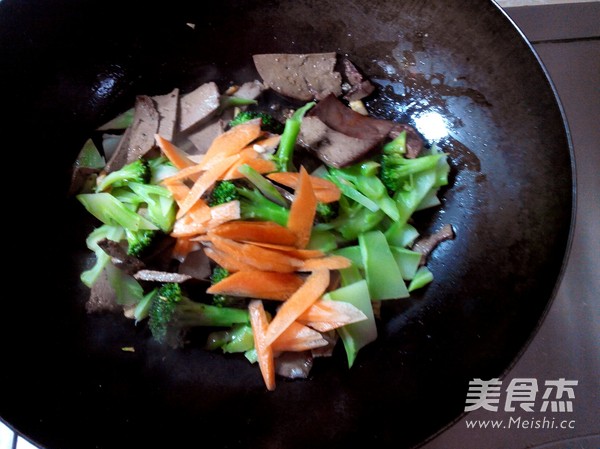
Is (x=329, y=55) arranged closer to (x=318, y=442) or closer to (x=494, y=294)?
(x=494, y=294)

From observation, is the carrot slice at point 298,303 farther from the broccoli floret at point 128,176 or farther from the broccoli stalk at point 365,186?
the broccoli floret at point 128,176

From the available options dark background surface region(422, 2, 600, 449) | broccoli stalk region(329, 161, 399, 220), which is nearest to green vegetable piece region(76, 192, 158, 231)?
broccoli stalk region(329, 161, 399, 220)

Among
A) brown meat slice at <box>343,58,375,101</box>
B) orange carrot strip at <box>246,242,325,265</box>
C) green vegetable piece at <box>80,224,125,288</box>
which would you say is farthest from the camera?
brown meat slice at <box>343,58,375,101</box>

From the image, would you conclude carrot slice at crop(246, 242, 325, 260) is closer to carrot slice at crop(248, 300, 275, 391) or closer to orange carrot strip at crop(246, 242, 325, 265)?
orange carrot strip at crop(246, 242, 325, 265)

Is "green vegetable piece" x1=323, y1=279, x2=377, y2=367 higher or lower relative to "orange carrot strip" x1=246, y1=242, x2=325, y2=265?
lower

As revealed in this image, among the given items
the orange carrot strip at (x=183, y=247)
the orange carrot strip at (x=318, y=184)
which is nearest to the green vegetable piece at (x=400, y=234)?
the orange carrot strip at (x=318, y=184)

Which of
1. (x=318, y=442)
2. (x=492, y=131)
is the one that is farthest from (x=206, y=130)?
(x=318, y=442)
